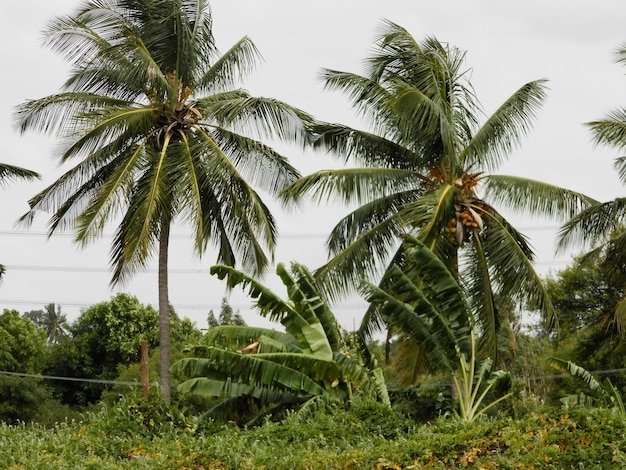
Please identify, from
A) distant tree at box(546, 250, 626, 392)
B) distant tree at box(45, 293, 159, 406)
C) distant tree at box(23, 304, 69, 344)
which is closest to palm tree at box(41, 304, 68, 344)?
distant tree at box(23, 304, 69, 344)

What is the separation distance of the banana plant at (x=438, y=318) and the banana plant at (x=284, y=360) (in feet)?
4.40

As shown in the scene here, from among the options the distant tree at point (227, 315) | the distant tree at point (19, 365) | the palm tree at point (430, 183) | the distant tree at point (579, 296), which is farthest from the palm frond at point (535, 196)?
the distant tree at point (227, 315)

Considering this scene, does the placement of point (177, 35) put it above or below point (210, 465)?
above

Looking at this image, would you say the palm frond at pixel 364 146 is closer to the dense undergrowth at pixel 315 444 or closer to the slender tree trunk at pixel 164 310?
the slender tree trunk at pixel 164 310

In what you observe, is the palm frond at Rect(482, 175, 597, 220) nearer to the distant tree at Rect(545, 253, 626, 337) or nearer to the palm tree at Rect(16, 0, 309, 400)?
the palm tree at Rect(16, 0, 309, 400)

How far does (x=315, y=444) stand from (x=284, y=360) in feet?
12.1

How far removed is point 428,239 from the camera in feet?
64.7

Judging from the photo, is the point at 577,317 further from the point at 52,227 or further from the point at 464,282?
the point at 52,227

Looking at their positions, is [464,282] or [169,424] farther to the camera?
[464,282]

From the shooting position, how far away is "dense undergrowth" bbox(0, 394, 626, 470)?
11.3m

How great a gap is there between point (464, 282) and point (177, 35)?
9.23m

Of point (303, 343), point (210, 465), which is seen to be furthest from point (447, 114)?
point (210, 465)

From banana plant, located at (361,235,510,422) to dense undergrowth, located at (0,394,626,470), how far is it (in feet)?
8.23

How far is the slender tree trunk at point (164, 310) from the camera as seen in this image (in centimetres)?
2225
